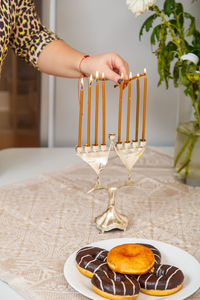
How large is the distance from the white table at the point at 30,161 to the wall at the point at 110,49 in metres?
0.17

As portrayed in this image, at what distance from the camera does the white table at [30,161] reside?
1.32m

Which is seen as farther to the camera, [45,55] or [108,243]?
[45,55]

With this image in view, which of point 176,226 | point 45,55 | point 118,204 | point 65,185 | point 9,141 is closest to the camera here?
point 176,226

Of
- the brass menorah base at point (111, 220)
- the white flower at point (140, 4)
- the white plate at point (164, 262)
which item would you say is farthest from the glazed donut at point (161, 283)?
the white flower at point (140, 4)

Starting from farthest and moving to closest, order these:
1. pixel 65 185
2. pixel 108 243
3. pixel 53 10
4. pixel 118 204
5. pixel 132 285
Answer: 1. pixel 53 10
2. pixel 65 185
3. pixel 118 204
4. pixel 108 243
5. pixel 132 285

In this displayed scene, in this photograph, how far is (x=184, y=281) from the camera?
743 millimetres

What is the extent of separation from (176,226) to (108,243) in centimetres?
22

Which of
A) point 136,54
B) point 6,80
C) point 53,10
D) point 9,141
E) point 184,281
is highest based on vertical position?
point 53,10

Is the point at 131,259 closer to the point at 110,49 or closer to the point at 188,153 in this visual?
the point at 188,153

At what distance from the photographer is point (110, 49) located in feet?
5.50

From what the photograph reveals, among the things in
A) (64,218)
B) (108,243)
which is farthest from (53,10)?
(108,243)

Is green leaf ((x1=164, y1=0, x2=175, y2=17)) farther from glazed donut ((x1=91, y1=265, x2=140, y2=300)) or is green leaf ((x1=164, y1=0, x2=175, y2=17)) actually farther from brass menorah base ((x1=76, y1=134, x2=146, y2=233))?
glazed donut ((x1=91, y1=265, x2=140, y2=300))

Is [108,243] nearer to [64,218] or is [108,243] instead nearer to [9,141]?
[64,218]

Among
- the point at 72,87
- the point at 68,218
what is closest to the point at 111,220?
the point at 68,218
